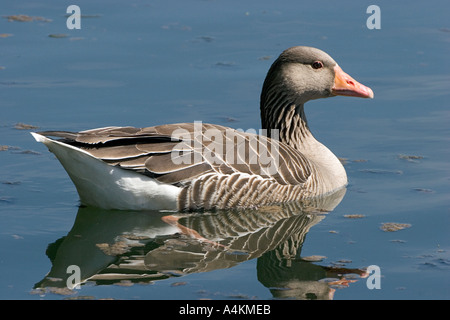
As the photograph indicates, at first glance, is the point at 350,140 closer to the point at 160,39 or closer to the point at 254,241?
the point at 254,241

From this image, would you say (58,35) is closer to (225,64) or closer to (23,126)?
(225,64)

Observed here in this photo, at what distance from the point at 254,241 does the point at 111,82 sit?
524cm

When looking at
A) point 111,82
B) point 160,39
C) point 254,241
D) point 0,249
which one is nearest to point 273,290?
point 254,241

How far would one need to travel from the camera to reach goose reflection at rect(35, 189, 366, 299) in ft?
27.6

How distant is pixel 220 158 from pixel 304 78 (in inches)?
71.2

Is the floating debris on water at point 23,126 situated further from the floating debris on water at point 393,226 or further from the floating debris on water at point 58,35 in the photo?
the floating debris on water at point 393,226

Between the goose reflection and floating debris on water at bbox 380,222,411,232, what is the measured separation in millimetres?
815

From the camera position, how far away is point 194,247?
9188 mm

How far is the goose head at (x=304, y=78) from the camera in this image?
11188mm

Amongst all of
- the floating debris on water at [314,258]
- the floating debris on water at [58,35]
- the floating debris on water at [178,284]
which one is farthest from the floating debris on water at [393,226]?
the floating debris on water at [58,35]

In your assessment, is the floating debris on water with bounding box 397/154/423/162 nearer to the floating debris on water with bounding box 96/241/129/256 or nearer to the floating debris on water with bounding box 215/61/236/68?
the floating debris on water with bounding box 215/61/236/68

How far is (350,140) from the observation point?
487 inches

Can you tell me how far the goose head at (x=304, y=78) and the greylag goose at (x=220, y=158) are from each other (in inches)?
0.5

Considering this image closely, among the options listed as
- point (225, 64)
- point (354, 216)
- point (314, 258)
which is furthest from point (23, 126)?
point (314, 258)
